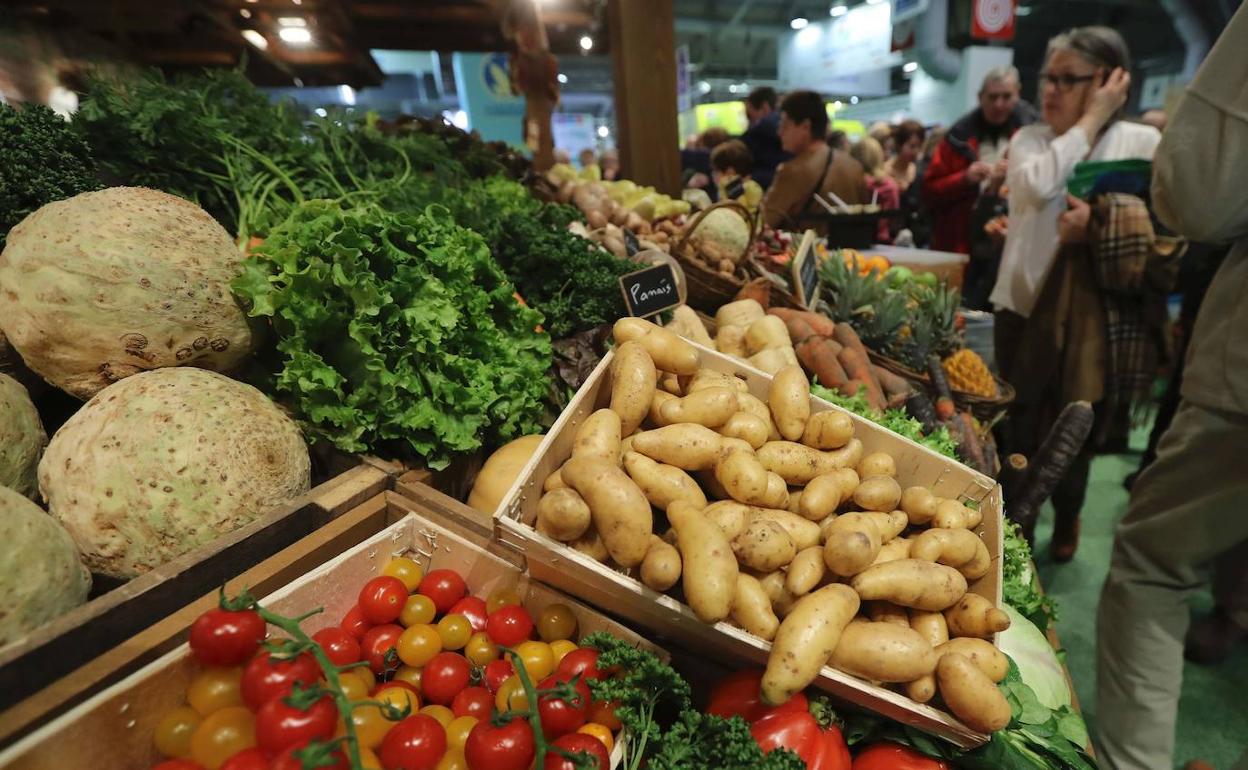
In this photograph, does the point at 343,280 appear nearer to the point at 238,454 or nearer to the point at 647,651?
the point at 238,454

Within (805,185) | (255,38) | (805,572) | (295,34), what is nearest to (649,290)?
(805,572)

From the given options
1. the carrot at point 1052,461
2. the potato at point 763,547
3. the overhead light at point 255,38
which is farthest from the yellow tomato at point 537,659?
the overhead light at point 255,38

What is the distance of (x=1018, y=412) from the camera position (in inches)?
144

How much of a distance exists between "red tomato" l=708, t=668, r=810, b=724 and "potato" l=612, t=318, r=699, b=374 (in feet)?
2.50

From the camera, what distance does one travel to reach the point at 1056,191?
340cm

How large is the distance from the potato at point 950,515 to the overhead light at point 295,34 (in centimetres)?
485

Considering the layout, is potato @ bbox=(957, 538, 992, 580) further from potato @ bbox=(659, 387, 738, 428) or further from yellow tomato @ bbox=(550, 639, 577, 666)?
yellow tomato @ bbox=(550, 639, 577, 666)

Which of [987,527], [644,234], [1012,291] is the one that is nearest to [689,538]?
[987,527]

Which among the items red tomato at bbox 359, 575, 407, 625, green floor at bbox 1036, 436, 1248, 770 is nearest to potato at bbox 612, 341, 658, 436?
red tomato at bbox 359, 575, 407, 625

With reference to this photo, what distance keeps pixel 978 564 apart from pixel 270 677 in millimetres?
1389

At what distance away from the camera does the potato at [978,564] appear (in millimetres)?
1343

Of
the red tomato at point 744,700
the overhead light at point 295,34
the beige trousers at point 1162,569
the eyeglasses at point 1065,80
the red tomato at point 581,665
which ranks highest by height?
the overhead light at point 295,34

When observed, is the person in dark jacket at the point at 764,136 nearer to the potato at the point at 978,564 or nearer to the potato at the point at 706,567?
the potato at the point at 978,564

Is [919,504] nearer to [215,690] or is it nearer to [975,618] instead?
[975,618]
